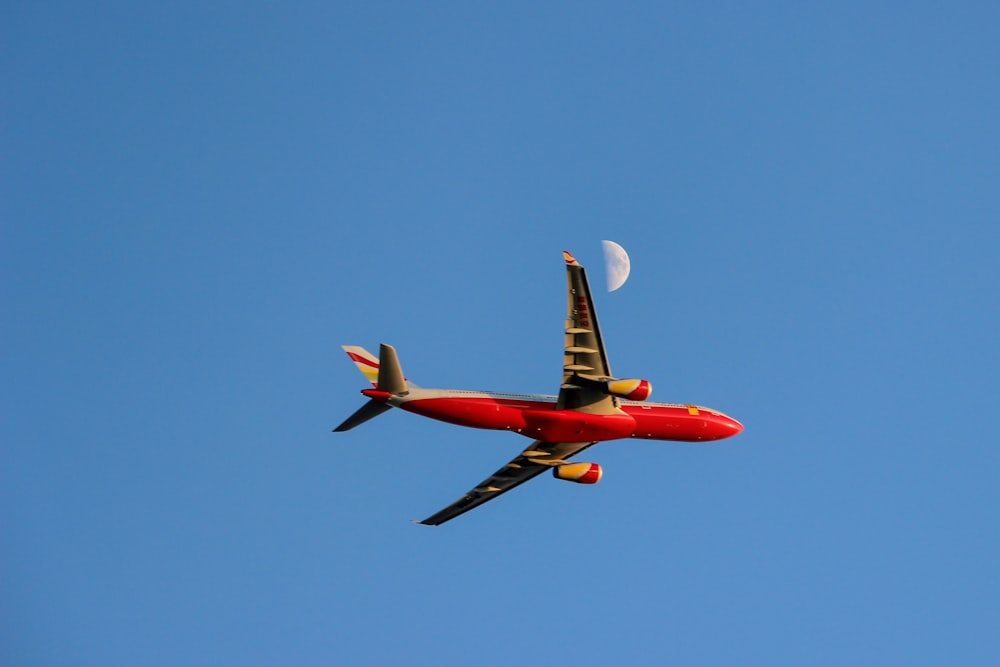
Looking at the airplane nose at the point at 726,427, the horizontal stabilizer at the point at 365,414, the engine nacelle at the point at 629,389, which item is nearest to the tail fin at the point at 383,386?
the horizontal stabilizer at the point at 365,414

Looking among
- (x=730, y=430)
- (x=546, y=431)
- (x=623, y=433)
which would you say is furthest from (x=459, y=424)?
(x=730, y=430)

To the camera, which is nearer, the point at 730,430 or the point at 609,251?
the point at 609,251

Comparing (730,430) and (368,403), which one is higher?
(730,430)

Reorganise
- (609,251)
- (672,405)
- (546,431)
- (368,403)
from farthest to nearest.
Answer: (672,405) < (546,431) < (368,403) < (609,251)

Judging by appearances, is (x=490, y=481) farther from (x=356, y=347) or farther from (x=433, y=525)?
(x=356, y=347)

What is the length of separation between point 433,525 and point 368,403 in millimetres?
13586

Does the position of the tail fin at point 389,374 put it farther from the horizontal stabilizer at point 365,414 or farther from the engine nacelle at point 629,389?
the engine nacelle at point 629,389

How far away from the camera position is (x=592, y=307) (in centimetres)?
5291

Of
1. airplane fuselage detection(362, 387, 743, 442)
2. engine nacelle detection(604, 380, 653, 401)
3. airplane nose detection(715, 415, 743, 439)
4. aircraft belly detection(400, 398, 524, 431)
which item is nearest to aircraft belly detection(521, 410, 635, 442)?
airplane fuselage detection(362, 387, 743, 442)

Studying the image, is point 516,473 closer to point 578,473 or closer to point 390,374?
point 578,473

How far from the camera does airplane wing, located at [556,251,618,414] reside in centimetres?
5219

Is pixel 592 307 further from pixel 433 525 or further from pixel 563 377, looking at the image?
pixel 433 525

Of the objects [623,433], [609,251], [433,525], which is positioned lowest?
[433,525]

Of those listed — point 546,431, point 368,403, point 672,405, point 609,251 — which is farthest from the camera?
point 672,405
